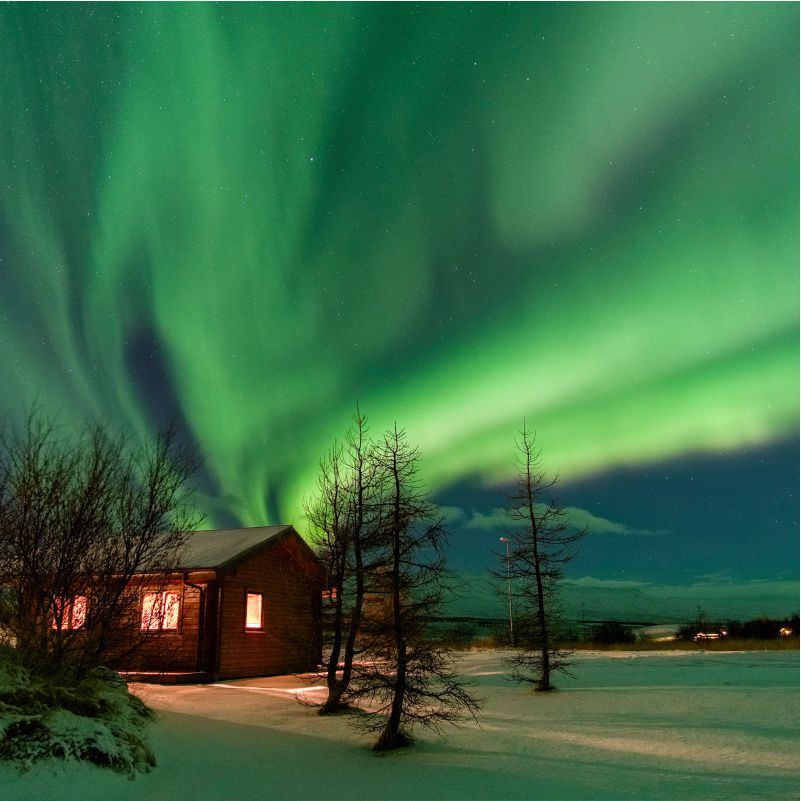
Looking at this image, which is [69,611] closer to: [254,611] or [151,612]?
[151,612]

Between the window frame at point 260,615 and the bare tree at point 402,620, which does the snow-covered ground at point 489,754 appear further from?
the window frame at point 260,615

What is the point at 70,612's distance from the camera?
10000 mm

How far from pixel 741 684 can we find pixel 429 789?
14225mm

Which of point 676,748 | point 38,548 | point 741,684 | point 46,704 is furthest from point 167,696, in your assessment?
point 741,684

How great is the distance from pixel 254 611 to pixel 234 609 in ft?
4.62

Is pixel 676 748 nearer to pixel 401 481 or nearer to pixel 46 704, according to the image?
pixel 401 481

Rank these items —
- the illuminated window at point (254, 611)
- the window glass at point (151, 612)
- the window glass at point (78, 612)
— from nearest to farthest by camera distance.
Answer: the window glass at point (78, 612), the window glass at point (151, 612), the illuminated window at point (254, 611)

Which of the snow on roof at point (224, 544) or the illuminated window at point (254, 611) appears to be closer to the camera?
the snow on roof at point (224, 544)

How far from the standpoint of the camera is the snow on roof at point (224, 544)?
2092 centimetres

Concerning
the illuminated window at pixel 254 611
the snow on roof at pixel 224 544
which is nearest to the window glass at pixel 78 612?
the snow on roof at pixel 224 544

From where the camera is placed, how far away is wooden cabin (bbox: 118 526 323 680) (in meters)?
20.2

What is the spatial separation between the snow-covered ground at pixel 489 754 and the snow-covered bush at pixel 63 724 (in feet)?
0.77

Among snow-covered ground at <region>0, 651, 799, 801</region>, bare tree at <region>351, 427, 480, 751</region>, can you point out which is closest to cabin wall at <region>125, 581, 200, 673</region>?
snow-covered ground at <region>0, 651, 799, 801</region>

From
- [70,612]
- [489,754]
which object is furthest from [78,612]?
[489,754]
